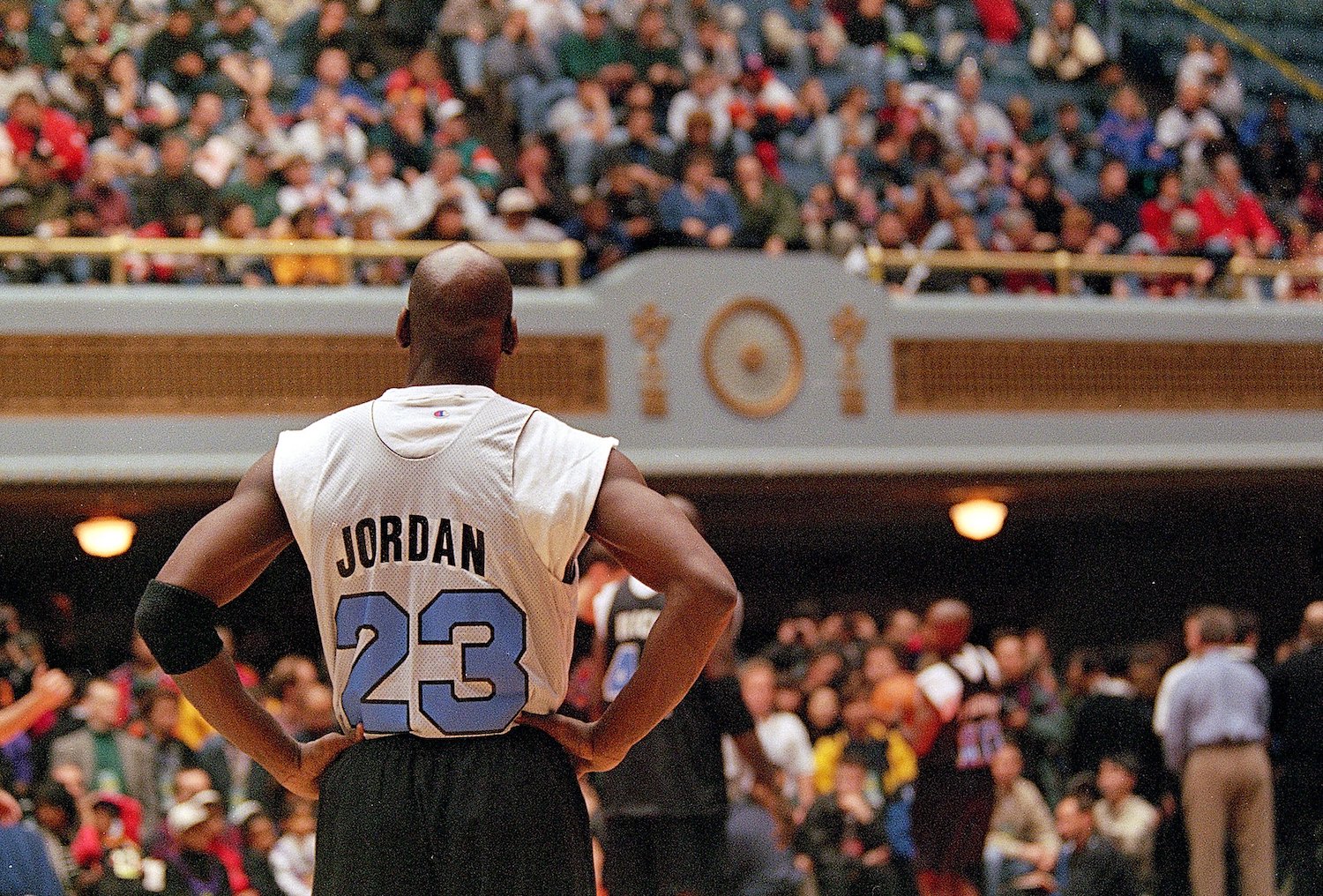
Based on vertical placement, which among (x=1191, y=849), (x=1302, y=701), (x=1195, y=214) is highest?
(x=1195, y=214)

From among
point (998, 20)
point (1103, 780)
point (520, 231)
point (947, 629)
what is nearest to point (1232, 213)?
point (998, 20)

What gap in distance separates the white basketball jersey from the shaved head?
2.7 inches

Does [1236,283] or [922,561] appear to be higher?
[1236,283]

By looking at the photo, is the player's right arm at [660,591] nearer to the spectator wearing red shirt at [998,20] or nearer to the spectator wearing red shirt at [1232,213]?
the spectator wearing red shirt at [1232,213]

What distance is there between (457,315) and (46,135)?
8.29 m

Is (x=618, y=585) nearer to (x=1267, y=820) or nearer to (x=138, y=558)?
(x=1267, y=820)

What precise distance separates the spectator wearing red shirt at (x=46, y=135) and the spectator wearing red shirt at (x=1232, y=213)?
748 cm

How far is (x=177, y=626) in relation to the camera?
269 cm

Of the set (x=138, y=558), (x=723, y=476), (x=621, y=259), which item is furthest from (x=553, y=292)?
(x=138, y=558)

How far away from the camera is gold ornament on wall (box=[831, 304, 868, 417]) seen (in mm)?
10984

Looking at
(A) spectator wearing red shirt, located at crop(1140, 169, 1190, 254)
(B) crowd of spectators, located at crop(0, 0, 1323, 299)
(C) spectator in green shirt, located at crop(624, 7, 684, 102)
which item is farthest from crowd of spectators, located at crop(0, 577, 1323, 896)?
(C) spectator in green shirt, located at crop(624, 7, 684, 102)

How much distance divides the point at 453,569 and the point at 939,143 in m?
10.2

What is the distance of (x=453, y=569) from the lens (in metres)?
2.69

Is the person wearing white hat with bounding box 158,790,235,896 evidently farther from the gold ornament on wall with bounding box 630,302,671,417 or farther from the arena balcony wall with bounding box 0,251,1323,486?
the gold ornament on wall with bounding box 630,302,671,417
